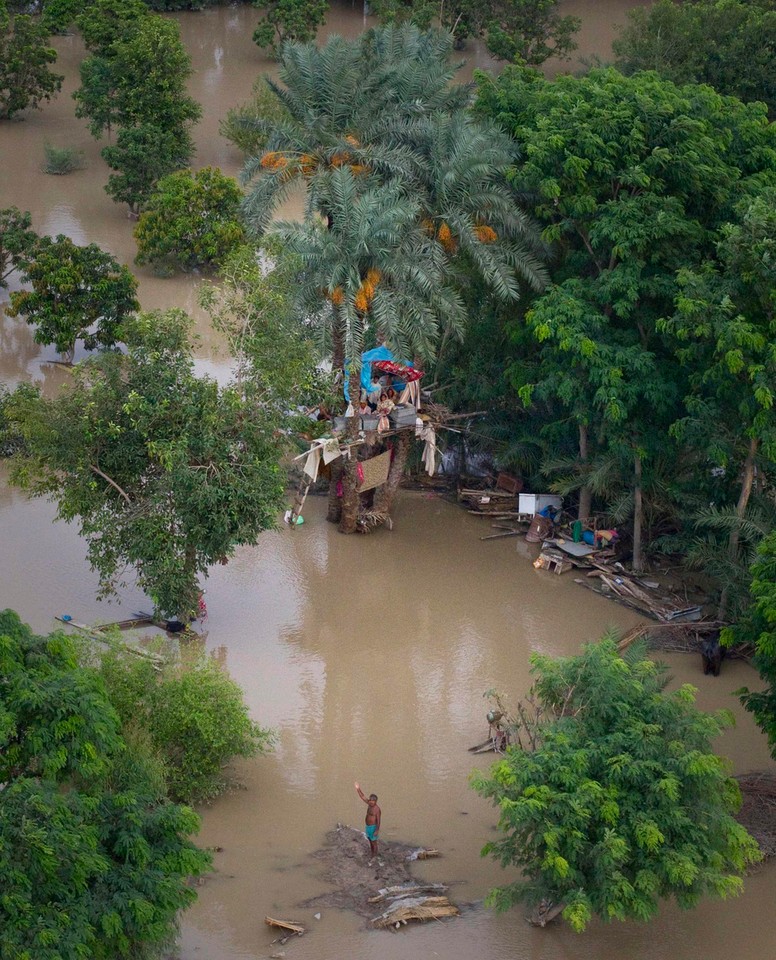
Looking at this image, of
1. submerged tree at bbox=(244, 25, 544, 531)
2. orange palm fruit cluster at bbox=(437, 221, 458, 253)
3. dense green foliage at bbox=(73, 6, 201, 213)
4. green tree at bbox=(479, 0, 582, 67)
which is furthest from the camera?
green tree at bbox=(479, 0, 582, 67)

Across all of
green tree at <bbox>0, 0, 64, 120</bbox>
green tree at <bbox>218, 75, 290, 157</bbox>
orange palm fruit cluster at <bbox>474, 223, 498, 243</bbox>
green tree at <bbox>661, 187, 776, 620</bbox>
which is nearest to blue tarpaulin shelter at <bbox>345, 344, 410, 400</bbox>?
orange palm fruit cluster at <bbox>474, 223, 498, 243</bbox>

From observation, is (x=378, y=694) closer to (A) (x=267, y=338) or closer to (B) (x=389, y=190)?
(A) (x=267, y=338)

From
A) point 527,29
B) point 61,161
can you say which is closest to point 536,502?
point 61,161

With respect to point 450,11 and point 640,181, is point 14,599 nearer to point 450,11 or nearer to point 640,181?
point 640,181

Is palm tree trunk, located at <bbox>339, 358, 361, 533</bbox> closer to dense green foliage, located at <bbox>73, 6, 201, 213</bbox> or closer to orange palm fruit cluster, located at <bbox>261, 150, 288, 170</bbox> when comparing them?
orange palm fruit cluster, located at <bbox>261, 150, 288, 170</bbox>

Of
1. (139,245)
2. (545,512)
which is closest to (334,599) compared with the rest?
(545,512)

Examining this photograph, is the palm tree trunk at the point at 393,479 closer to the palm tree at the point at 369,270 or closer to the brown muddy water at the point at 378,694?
the brown muddy water at the point at 378,694
